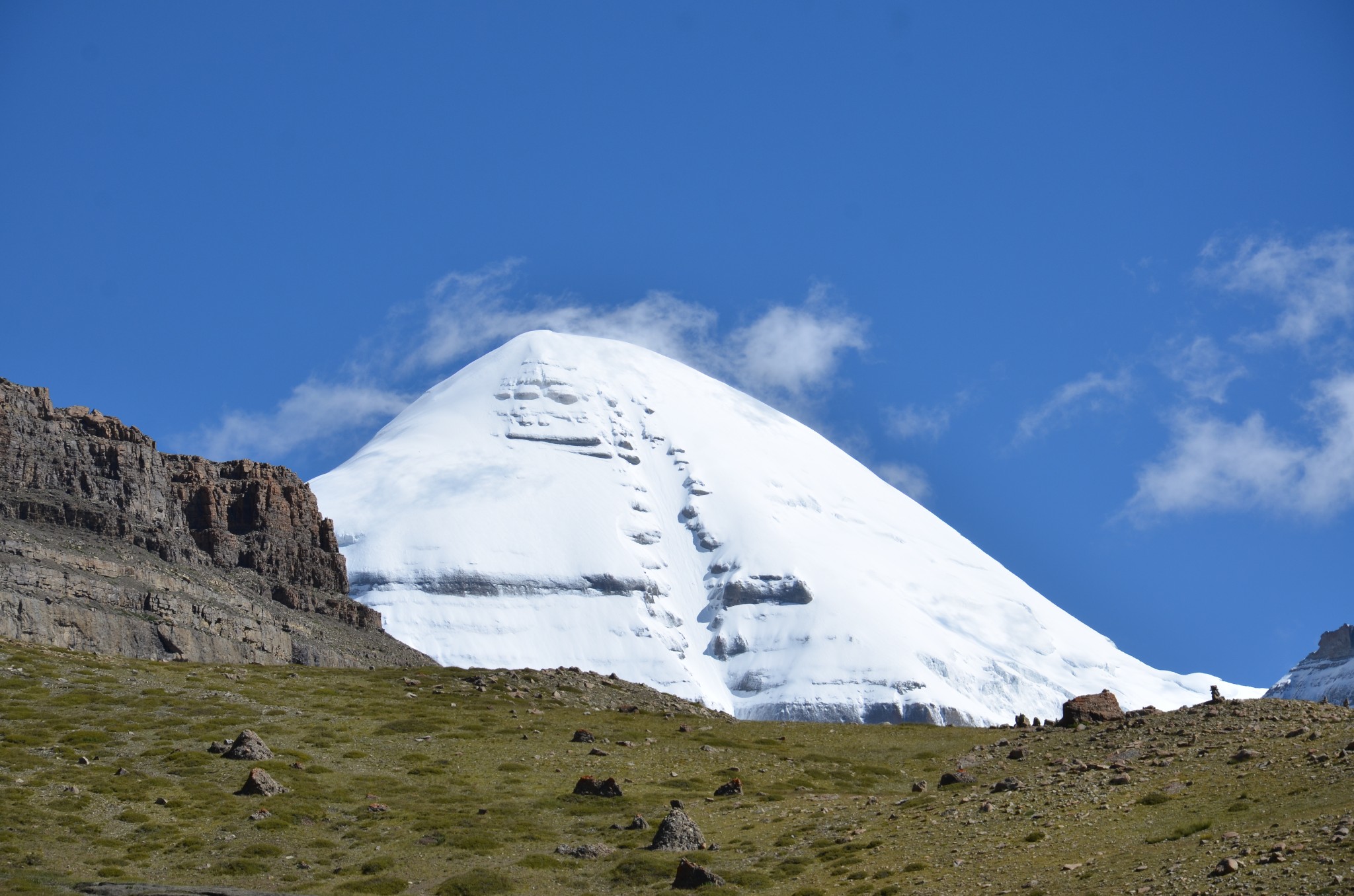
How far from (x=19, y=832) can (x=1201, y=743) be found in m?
52.6

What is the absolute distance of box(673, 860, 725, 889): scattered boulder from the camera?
54.7 meters

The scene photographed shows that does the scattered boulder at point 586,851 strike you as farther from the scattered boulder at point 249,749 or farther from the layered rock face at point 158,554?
the layered rock face at point 158,554

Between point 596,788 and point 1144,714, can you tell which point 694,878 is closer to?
point 596,788

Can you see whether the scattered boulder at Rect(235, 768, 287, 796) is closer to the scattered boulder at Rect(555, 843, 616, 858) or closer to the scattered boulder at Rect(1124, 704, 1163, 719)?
the scattered boulder at Rect(555, 843, 616, 858)

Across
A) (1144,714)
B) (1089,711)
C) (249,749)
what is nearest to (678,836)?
(249,749)

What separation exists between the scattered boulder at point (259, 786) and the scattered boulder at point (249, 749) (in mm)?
6316

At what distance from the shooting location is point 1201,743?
65.2 meters

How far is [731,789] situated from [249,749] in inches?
1054

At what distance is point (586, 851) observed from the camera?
200ft

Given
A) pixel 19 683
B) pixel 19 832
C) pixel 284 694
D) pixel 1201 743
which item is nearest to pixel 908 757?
pixel 1201 743

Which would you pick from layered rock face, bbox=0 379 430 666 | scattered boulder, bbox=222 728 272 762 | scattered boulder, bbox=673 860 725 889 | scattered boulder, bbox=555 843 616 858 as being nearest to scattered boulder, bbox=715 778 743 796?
scattered boulder, bbox=555 843 616 858

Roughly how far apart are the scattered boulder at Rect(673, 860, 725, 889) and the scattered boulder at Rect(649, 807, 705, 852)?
15.5ft

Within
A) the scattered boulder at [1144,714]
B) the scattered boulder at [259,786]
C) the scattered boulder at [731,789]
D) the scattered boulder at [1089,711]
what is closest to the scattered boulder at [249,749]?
the scattered boulder at [259,786]

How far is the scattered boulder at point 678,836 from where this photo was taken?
60.5 meters
